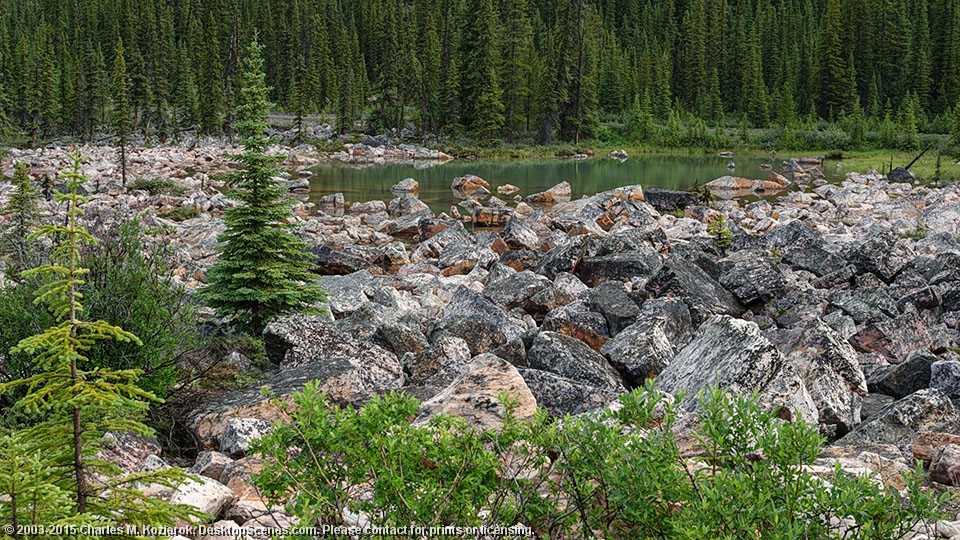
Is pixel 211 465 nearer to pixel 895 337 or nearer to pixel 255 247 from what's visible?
pixel 255 247

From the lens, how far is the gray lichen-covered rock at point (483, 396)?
5605mm

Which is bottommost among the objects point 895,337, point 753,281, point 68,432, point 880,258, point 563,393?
point 895,337

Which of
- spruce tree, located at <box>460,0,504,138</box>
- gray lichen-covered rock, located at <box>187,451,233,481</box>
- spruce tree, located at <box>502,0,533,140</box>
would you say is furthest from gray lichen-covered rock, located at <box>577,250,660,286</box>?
spruce tree, located at <box>502,0,533,140</box>

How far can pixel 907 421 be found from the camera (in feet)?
20.4

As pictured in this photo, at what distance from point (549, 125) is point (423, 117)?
11.5 metres

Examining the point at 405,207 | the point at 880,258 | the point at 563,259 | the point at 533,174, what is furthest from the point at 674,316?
the point at 533,174

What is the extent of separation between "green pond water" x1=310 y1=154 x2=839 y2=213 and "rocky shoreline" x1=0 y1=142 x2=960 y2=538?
40.6 ft

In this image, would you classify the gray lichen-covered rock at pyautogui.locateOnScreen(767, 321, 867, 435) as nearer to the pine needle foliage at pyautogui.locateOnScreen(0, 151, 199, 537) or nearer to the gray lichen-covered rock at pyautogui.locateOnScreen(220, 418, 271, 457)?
the gray lichen-covered rock at pyautogui.locateOnScreen(220, 418, 271, 457)

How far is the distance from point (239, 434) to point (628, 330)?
4492 mm

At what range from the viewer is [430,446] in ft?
11.2

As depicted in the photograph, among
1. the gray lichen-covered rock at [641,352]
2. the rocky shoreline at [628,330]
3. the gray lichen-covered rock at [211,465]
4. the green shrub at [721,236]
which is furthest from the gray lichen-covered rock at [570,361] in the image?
the green shrub at [721,236]

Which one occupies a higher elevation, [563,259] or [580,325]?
[563,259]

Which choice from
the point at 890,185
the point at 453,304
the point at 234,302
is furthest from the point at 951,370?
the point at 890,185

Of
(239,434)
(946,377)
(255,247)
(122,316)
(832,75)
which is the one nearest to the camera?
(239,434)
